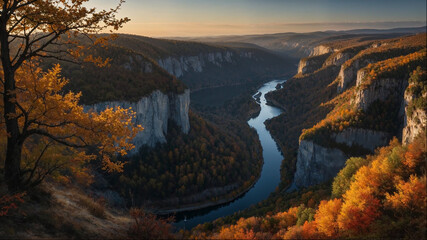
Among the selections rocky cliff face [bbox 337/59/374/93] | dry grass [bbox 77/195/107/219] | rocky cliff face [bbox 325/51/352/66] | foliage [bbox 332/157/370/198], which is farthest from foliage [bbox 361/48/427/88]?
rocky cliff face [bbox 325/51/352/66]

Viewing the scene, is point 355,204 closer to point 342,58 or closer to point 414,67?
point 414,67

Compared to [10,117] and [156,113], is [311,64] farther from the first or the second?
[10,117]

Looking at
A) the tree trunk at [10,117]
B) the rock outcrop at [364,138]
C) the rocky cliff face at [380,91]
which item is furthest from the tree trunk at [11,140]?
the rocky cliff face at [380,91]

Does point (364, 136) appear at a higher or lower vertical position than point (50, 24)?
lower

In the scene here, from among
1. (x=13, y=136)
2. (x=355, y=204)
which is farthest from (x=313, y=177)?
(x=13, y=136)

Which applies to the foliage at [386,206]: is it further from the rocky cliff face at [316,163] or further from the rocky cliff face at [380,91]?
the rocky cliff face at [380,91]

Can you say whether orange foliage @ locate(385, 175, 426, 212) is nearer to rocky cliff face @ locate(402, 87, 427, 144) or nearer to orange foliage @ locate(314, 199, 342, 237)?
orange foliage @ locate(314, 199, 342, 237)
